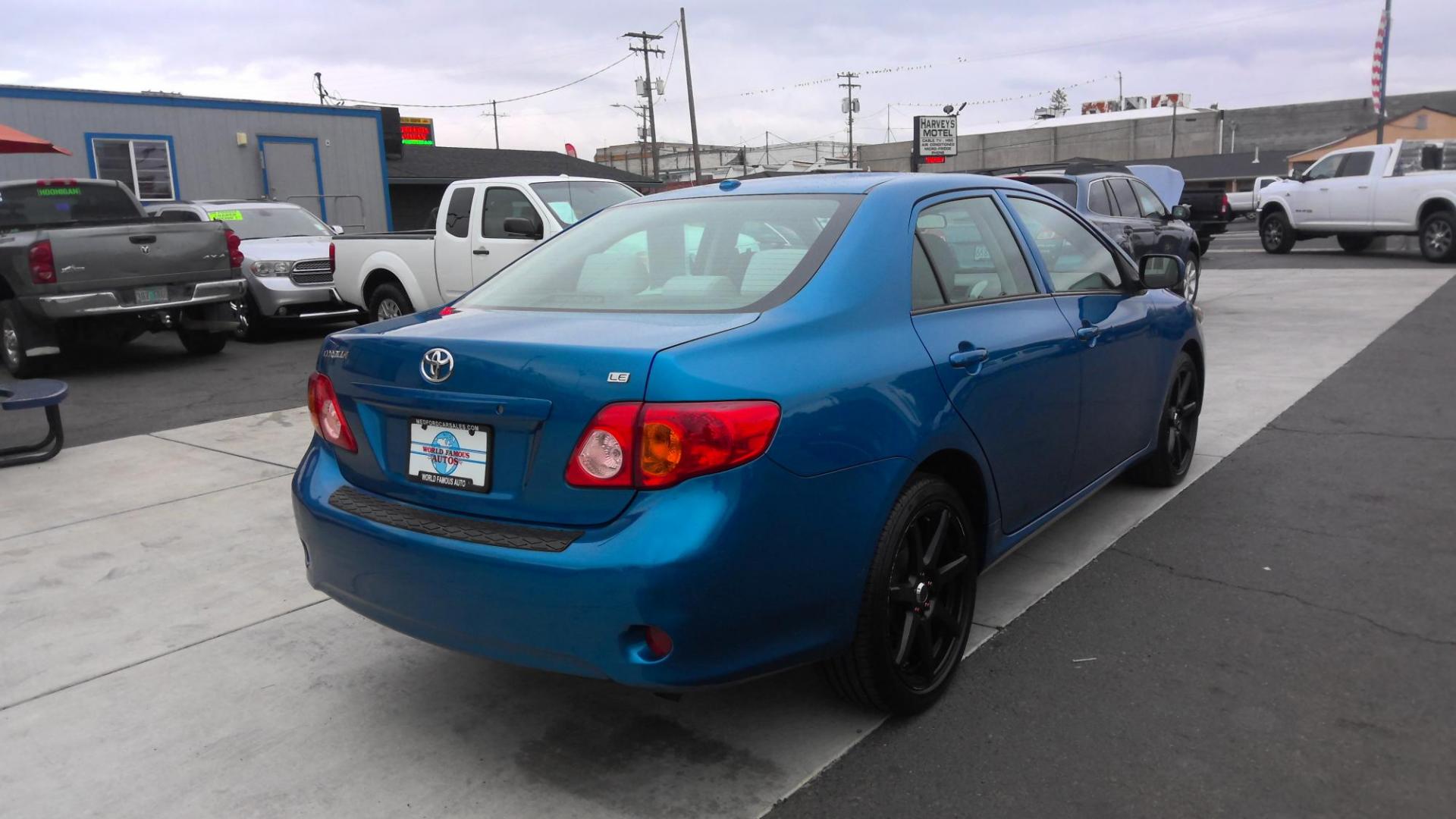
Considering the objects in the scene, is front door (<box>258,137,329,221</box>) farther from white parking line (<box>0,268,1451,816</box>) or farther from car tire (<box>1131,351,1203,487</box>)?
car tire (<box>1131,351,1203,487</box>)

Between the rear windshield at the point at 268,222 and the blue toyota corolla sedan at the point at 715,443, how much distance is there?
11298 millimetres

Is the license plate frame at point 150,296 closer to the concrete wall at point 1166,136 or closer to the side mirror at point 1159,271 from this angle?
the side mirror at point 1159,271

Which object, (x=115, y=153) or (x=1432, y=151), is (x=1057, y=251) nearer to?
(x=1432, y=151)

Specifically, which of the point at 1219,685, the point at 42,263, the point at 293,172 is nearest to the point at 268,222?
the point at 42,263

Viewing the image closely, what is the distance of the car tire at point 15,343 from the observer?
32.3 feet

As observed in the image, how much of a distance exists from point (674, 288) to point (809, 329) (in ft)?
1.91

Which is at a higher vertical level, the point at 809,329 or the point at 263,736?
the point at 809,329

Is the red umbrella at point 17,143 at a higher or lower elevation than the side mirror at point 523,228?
higher

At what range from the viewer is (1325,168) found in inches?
747

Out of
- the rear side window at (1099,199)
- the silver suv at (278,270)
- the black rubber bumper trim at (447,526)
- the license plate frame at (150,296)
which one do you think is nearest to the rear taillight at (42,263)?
the license plate frame at (150,296)

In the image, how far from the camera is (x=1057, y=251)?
4.40 m

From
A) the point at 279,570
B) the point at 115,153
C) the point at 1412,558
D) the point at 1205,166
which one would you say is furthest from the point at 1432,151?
the point at 1205,166

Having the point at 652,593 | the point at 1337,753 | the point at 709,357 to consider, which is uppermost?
the point at 709,357

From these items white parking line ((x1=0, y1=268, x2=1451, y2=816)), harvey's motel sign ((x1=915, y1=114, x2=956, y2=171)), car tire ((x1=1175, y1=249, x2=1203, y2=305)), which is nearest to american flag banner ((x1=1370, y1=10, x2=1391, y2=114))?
harvey's motel sign ((x1=915, y1=114, x2=956, y2=171))
